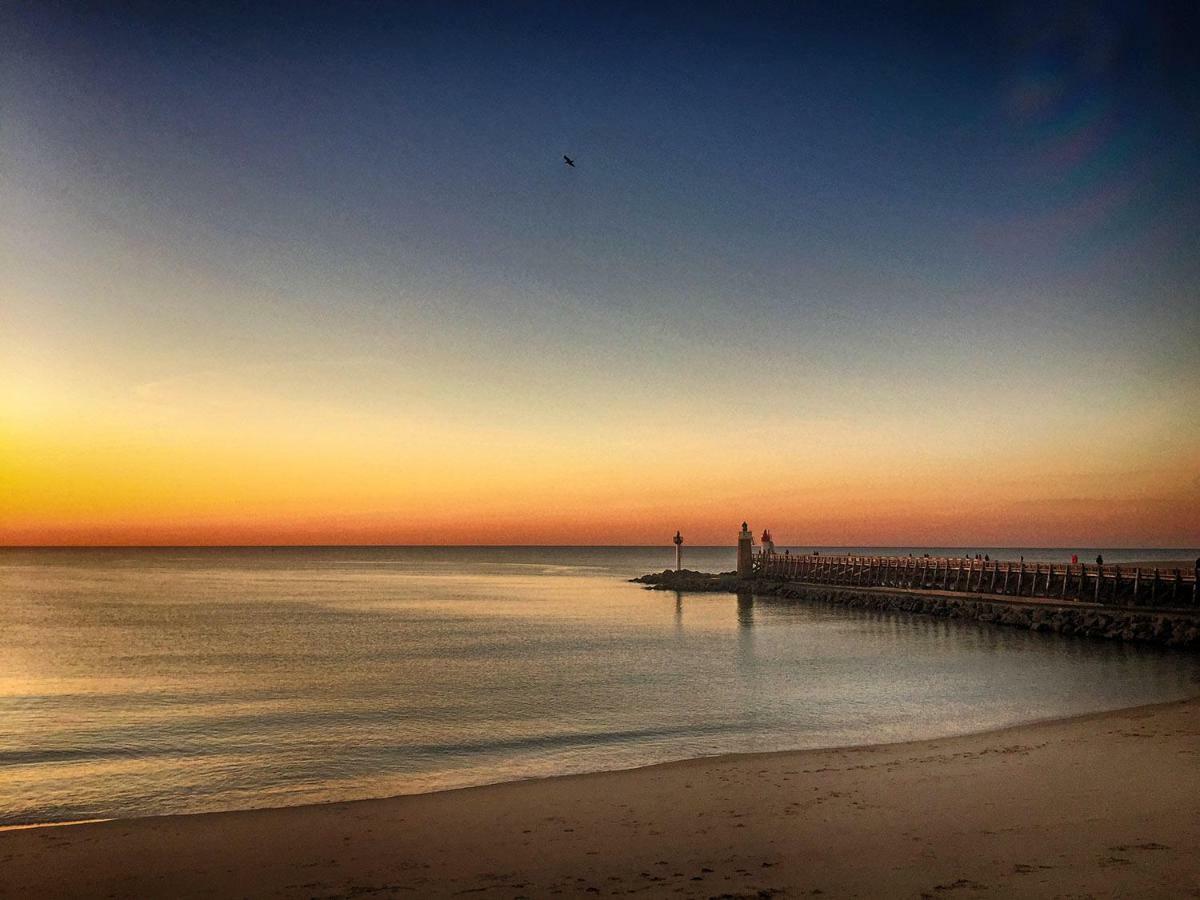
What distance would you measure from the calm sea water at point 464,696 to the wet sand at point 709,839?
2287 millimetres

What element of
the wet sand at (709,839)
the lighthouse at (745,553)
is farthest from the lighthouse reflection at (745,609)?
the wet sand at (709,839)

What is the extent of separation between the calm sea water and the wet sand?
229 cm

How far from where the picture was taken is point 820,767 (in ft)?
43.8

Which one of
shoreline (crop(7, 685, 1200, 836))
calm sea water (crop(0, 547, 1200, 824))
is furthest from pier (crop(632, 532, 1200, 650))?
shoreline (crop(7, 685, 1200, 836))

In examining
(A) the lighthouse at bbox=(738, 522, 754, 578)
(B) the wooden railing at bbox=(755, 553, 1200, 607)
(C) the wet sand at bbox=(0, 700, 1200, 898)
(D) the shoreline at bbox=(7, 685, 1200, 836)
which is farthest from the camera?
(A) the lighthouse at bbox=(738, 522, 754, 578)

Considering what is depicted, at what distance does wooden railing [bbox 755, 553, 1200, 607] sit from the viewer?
1460 inches

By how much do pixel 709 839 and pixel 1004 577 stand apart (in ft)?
143

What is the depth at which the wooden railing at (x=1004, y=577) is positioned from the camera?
3709 cm

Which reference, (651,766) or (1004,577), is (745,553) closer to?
(1004,577)

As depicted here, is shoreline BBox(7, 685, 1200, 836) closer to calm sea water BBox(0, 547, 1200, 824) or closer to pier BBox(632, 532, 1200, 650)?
calm sea water BBox(0, 547, 1200, 824)

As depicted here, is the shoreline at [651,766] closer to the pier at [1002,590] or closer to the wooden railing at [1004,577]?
the pier at [1002,590]

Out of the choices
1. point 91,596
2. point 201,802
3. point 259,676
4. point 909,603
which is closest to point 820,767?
point 201,802

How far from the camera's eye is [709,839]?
952 cm

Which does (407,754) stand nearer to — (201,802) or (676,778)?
(201,802)
